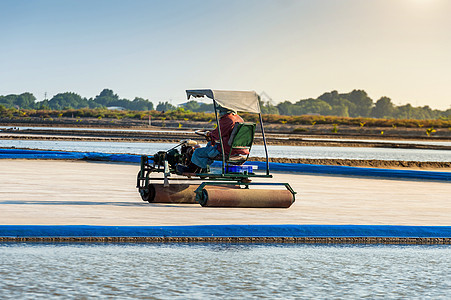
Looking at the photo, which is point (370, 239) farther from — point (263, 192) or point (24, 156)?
point (24, 156)

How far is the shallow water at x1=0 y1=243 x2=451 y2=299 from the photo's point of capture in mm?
6488

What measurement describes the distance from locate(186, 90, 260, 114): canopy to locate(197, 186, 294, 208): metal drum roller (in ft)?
4.31

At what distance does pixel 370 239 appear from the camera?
9.68 metres

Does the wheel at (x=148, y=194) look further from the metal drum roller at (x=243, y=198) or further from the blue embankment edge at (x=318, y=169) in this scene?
the blue embankment edge at (x=318, y=169)

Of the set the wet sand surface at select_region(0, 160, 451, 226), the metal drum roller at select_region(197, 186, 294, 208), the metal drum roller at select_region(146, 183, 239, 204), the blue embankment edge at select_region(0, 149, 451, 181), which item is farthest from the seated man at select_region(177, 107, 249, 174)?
the blue embankment edge at select_region(0, 149, 451, 181)

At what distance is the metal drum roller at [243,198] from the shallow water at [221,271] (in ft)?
6.98

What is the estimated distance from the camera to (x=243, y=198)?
11.4 metres

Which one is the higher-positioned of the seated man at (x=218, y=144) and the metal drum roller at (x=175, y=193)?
the seated man at (x=218, y=144)

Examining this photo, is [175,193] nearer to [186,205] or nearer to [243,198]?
[186,205]

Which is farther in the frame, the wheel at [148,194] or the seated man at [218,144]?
the wheel at [148,194]

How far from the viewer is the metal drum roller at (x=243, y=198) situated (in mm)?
11188

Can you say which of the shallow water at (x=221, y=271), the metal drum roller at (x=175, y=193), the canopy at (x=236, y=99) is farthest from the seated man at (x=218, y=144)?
the shallow water at (x=221, y=271)

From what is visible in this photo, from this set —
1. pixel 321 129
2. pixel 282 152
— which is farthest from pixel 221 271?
pixel 321 129

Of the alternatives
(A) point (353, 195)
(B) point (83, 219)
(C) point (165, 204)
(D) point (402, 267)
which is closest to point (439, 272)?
(D) point (402, 267)
